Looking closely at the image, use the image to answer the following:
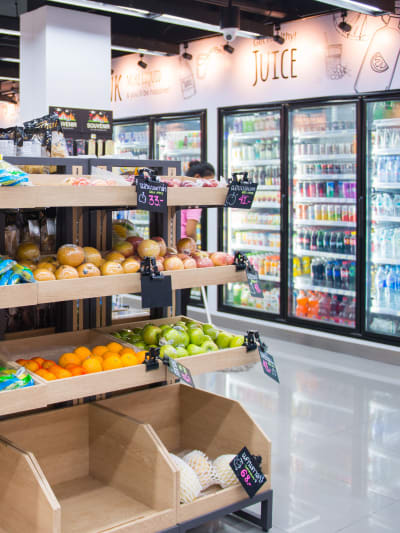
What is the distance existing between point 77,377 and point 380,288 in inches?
177

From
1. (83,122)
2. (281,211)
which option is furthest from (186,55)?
(83,122)

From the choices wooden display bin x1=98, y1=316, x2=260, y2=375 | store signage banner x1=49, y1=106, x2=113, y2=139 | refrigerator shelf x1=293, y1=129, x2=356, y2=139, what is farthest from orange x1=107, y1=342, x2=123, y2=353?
refrigerator shelf x1=293, y1=129, x2=356, y2=139

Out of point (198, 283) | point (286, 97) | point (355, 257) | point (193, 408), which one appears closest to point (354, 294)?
point (355, 257)

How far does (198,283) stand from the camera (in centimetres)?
302

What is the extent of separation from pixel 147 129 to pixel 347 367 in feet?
15.1

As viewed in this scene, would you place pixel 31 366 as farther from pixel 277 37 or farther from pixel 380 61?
pixel 277 37

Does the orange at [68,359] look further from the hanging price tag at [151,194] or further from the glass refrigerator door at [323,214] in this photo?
the glass refrigerator door at [323,214]

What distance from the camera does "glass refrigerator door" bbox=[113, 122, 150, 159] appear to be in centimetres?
910

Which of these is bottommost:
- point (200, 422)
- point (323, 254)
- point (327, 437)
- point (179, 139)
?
point (327, 437)

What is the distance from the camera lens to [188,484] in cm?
293

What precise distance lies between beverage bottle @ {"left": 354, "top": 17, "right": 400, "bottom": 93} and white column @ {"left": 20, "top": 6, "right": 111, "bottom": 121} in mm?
2448

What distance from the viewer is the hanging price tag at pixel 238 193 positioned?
10.4ft

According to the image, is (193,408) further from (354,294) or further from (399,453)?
(354,294)

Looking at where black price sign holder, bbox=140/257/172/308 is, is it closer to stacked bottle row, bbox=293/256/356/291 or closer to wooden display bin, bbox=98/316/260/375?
wooden display bin, bbox=98/316/260/375
